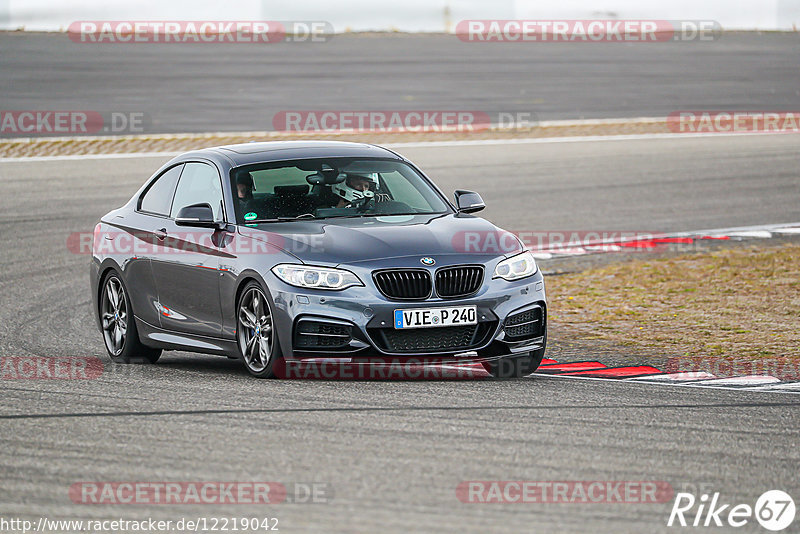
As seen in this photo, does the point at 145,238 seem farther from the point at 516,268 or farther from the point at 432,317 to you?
the point at 516,268

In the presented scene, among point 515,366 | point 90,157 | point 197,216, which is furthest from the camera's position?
point 90,157

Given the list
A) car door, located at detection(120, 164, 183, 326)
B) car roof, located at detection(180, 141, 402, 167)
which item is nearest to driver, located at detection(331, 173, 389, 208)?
car roof, located at detection(180, 141, 402, 167)

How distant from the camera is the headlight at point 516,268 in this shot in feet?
29.5

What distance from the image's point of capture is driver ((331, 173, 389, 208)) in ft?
32.3

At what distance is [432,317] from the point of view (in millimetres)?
8664

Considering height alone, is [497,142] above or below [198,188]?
below

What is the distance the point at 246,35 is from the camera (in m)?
45.8

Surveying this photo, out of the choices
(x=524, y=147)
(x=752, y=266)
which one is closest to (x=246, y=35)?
(x=524, y=147)

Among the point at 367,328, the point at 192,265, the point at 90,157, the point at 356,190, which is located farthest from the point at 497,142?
the point at 367,328

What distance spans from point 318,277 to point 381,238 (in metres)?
0.57

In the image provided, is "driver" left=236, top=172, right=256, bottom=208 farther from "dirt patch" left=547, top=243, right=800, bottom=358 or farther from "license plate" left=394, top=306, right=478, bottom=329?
"dirt patch" left=547, top=243, right=800, bottom=358

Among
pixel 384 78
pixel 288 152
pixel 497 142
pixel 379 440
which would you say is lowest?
pixel 497 142

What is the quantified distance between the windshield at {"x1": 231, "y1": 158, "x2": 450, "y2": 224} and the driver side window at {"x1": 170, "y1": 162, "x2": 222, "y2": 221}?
185 mm

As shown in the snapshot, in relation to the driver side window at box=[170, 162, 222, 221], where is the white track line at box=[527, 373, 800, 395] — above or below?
below
